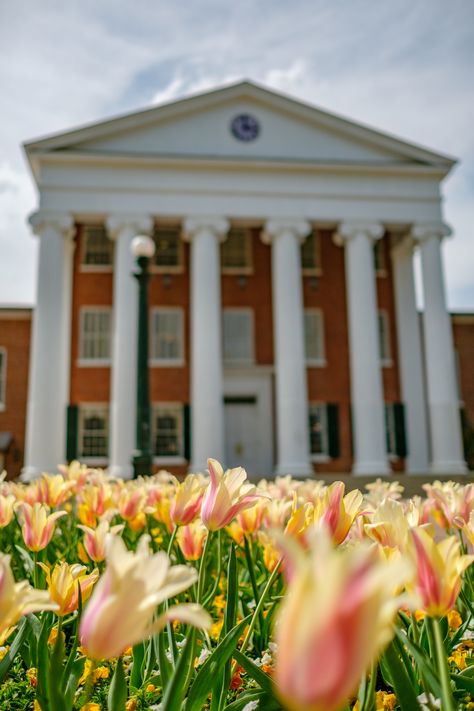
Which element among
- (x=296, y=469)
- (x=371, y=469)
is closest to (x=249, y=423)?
(x=296, y=469)

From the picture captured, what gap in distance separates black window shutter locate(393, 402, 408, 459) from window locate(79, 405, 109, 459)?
11.2 metres

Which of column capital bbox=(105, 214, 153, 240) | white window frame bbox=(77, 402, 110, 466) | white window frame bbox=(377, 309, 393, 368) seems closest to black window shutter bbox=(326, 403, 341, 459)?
white window frame bbox=(377, 309, 393, 368)

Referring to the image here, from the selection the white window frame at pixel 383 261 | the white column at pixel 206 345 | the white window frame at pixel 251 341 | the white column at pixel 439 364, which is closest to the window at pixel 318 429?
the white window frame at pixel 251 341

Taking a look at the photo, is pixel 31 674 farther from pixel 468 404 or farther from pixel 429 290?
pixel 468 404

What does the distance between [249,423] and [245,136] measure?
11116mm

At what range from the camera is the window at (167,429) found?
84.0 ft

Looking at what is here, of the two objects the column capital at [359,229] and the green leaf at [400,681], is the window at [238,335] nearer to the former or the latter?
the column capital at [359,229]

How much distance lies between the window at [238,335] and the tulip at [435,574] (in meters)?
25.4

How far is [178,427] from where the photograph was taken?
25.8 m

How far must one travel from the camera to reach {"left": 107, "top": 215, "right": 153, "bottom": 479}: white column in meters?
22.8

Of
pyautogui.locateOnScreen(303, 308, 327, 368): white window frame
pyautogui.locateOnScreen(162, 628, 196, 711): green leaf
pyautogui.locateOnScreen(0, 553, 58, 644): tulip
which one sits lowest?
pyautogui.locateOnScreen(162, 628, 196, 711): green leaf

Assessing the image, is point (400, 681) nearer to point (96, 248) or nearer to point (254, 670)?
point (254, 670)

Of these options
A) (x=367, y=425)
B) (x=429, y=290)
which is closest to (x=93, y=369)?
(x=367, y=425)

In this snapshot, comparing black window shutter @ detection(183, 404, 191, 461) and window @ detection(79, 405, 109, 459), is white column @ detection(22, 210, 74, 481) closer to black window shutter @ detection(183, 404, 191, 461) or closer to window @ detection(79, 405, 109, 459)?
window @ detection(79, 405, 109, 459)
